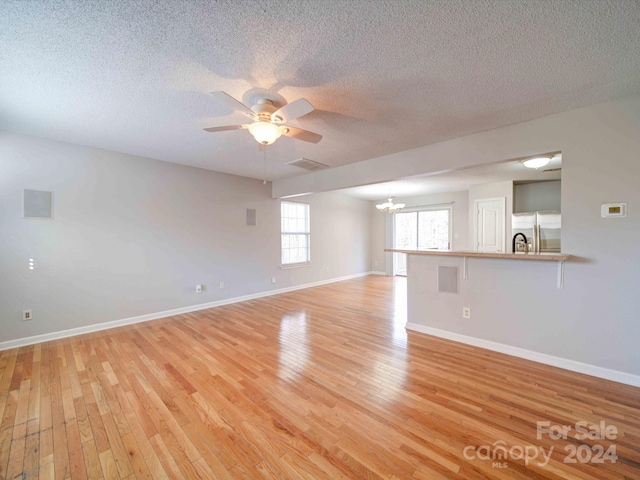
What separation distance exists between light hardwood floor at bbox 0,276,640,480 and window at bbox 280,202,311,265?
124 inches

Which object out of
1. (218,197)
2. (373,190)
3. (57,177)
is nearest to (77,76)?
(57,177)

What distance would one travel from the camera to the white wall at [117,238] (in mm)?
3049

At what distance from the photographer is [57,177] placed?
3.27 metres

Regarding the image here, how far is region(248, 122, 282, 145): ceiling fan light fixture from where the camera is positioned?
213 centimetres

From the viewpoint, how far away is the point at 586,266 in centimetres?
242

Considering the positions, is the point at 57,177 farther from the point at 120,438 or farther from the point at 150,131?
the point at 120,438

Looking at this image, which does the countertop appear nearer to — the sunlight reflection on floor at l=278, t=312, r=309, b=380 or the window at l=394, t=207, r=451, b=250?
the sunlight reflection on floor at l=278, t=312, r=309, b=380

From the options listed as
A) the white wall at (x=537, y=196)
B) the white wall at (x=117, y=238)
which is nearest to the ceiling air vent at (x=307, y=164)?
the white wall at (x=117, y=238)

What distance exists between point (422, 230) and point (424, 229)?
0.22ft

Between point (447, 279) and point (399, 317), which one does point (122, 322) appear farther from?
point (447, 279)

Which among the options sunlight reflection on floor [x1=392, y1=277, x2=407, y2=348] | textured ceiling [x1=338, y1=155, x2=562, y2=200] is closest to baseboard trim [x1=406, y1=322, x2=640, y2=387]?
sunlight reflection on floor [x1=392, y1=277, x2=407, y2=348]

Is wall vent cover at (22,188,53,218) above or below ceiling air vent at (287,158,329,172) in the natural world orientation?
below

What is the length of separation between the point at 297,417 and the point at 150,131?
3.41 m

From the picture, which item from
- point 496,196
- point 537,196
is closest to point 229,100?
point 496,196
